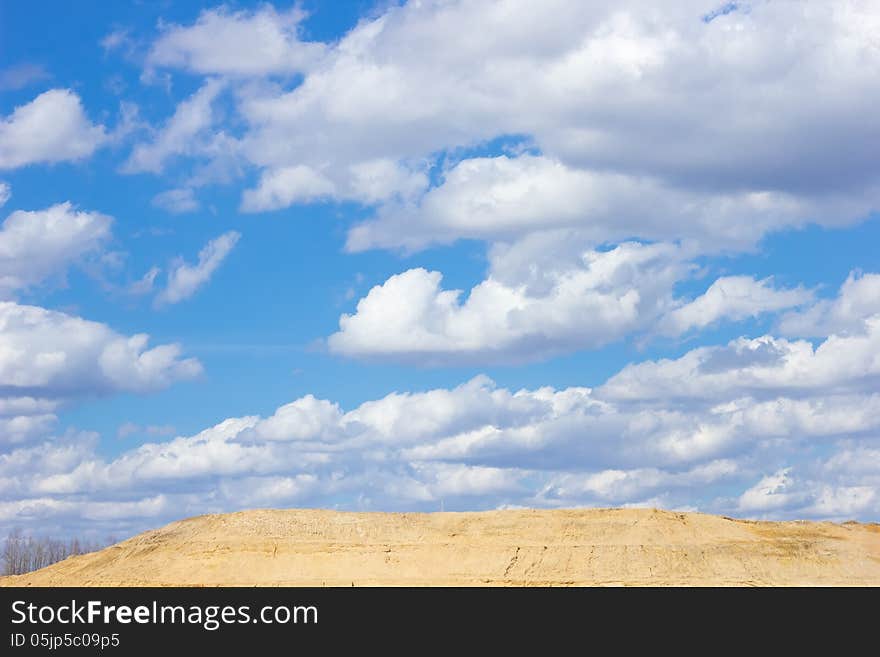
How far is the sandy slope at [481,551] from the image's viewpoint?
117438 mm

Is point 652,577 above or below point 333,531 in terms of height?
below

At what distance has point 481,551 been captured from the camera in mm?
125938

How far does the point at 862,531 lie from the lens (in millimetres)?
128250

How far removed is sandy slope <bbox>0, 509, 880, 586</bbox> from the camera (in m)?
117
